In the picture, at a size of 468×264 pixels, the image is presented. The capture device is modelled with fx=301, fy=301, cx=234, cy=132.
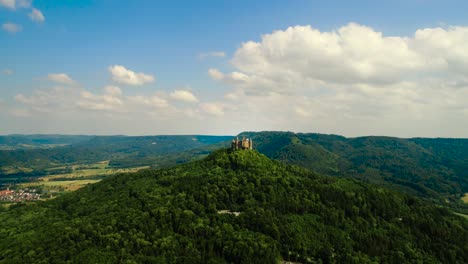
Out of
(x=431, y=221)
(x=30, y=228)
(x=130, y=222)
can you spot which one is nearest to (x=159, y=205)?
(x=130, y=222)

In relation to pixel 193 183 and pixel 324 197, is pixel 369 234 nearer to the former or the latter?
pixel 324 197

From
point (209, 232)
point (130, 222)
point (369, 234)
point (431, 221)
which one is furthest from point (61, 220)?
point (431, 221)

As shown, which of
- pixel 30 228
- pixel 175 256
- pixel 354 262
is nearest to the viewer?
pixel 175 256

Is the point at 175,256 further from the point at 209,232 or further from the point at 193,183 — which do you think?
the point at 193,183

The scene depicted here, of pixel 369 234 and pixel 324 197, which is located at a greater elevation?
pixel 324 197

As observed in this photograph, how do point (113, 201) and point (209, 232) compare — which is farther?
point (113, 201)

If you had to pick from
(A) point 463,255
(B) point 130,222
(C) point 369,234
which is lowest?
(A) point 463,255

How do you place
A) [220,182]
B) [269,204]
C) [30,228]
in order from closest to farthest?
1. [30,228]
2. [269,204]
3. [220,182]
